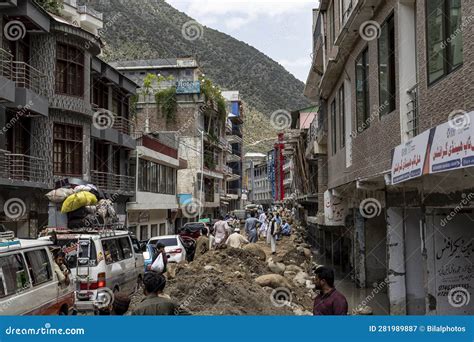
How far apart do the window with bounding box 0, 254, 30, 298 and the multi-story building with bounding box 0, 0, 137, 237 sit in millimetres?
10917

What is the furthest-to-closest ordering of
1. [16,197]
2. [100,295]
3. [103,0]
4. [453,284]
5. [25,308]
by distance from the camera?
[103,0] < [16,197] < [100,295] < [453,284] < [25,308]

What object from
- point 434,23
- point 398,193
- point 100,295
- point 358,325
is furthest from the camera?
point 398,193

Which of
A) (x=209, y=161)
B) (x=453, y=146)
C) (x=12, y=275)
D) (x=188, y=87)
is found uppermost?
(x=188, y=87)

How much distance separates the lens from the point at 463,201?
9023 mm

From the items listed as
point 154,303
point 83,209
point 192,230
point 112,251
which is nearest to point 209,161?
point 192,230

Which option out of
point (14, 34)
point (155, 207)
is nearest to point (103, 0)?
point (155, 207)

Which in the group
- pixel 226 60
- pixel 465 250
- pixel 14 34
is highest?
pixel 226 60

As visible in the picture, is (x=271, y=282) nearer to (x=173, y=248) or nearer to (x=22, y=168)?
(x=173, y=248)

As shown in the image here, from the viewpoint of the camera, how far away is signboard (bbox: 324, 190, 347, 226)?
71.2 ft

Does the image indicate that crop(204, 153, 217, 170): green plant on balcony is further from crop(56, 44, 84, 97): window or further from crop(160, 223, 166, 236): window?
crop(56, 44, 84, 97): window

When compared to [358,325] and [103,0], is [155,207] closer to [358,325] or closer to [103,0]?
[358,325]

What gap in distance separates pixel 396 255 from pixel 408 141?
5.57 m

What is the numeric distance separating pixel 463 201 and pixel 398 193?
4262 millimetres

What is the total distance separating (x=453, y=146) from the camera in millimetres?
6586
